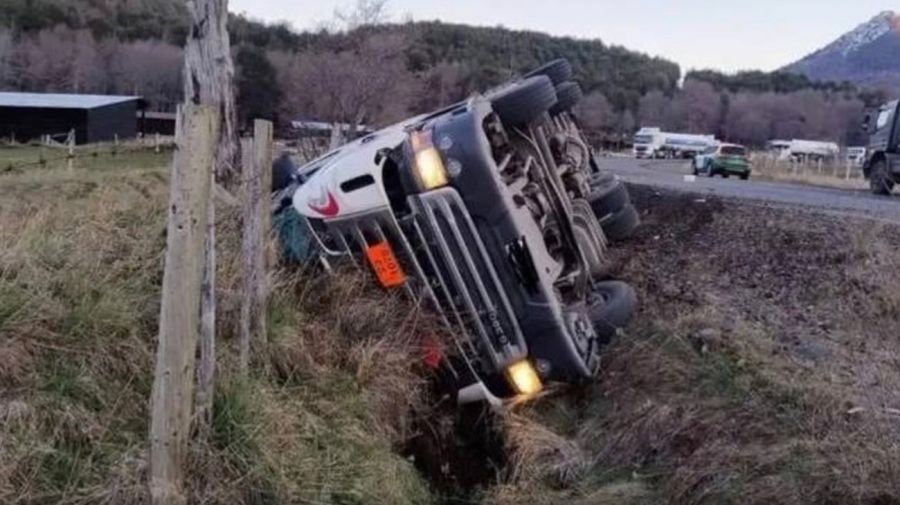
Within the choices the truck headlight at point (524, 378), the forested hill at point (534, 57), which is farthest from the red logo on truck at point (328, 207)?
the forested hill at point (534, 57)

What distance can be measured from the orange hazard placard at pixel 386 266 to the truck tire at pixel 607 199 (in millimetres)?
3460

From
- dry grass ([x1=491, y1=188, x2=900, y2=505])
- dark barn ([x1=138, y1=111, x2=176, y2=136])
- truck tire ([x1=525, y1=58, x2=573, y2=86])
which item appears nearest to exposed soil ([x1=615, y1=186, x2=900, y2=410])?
dry grass ([x1=491, y1=188, x2=900, y2=505])

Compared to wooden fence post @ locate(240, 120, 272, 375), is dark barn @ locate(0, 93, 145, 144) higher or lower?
lower

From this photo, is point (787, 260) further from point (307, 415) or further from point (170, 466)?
point (170, 466)

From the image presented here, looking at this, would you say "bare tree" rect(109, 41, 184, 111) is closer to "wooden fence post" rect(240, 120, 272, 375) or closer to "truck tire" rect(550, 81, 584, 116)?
"truck tire" rect(550, 81, 584, 116)

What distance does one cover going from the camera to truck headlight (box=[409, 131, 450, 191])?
5715mm

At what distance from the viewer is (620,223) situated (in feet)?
30.5

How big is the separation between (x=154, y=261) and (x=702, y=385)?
3185mm

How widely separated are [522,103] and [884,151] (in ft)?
58.7

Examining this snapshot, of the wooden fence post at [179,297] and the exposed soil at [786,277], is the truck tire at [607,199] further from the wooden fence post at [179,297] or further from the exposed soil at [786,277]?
the wooden fence post at [179,297]

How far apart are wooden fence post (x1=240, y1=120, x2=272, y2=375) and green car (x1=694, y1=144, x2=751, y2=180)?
31018 mm

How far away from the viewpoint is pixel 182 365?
12.6 feet

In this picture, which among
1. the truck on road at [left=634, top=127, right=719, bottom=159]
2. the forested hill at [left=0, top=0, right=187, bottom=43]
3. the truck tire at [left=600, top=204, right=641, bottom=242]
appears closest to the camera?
the truck tire at [left=600, top=204, right=641, bottom=242]

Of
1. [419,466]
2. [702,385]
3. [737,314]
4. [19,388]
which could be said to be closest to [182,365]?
[19,388]
